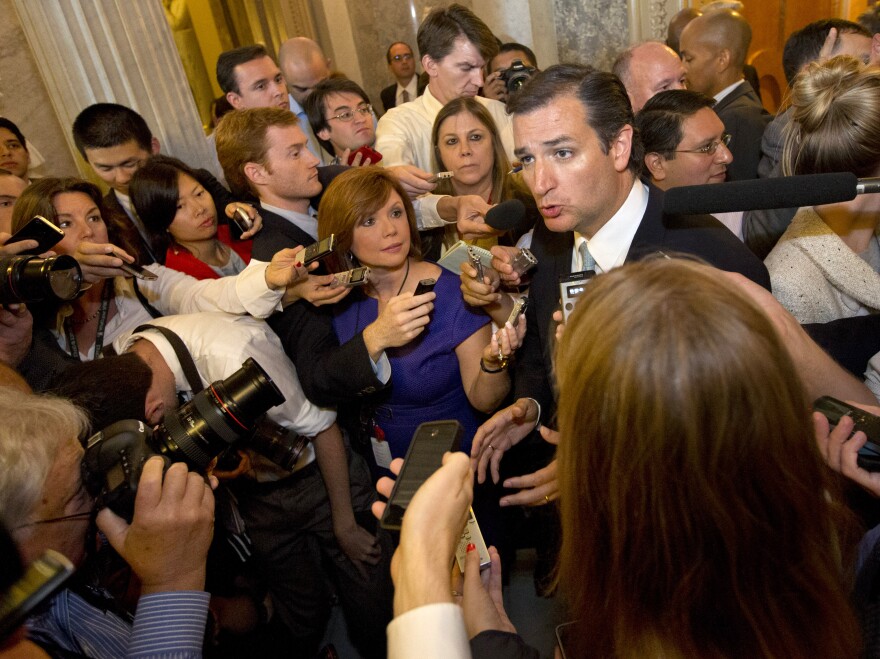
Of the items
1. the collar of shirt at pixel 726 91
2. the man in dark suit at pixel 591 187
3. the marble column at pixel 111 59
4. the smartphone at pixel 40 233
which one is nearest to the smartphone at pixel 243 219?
the smartphone at pixel 40 233

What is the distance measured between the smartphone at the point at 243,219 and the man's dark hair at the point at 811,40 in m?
3.15

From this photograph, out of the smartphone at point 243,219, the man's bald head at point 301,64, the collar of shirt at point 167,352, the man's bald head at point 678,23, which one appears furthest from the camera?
the man's bald head at point 678,23

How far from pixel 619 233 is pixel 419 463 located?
37.3 inches

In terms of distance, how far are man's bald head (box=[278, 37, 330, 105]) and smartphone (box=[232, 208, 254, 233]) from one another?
2087 millimetres

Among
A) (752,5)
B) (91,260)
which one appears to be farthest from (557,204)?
(752,5)

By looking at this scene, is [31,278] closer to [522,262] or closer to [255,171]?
[255,171]

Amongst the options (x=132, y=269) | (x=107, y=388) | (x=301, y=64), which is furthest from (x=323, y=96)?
(x=107, y=388)

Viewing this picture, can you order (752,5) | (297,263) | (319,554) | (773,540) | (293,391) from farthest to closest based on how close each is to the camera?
(752,5) < (319,554) < (293,391) < (297,263) < (773,540)

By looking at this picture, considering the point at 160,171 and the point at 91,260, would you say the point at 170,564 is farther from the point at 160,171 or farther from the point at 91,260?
the point at 160,171

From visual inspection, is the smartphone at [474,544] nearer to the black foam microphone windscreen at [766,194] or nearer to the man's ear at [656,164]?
the black foam microphone windscreen at [766,194]

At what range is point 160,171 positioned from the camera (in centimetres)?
247

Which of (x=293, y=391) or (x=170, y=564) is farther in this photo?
(x=293, y=391)

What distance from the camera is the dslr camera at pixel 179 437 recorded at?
1.22m

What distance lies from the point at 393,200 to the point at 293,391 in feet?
2.56
